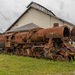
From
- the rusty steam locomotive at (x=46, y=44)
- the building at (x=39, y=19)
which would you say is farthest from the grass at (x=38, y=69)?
the building at (x=39, y=19)

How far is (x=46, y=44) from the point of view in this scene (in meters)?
7.68

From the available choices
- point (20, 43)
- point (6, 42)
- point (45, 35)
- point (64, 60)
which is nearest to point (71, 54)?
point (64, 60)

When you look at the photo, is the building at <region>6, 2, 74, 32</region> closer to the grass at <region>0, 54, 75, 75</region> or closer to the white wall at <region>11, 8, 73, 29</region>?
the white wall at <region>11, 8, 73, 29</region>

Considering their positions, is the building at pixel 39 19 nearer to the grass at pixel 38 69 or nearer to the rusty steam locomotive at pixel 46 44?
the rusty steam locomotive at pixel 46 44

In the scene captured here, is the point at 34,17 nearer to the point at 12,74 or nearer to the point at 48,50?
the point at 48,50

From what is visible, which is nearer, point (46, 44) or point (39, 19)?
point (46, 44)

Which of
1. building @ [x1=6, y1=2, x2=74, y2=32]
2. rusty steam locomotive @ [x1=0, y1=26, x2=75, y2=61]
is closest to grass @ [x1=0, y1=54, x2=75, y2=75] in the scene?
rusty steam locomotive @ [x1=0, y1=26, x2=75, y2=61]

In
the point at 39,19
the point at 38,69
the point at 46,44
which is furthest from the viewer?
the point at 39,19

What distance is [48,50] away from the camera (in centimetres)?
748

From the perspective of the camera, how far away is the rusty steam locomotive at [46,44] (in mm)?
7364

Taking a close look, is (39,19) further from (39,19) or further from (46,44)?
A: (46,44)

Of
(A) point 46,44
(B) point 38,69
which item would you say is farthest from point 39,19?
(B) point 38,69

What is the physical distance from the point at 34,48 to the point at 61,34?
2904mm

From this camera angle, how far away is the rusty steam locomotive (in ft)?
24.2
